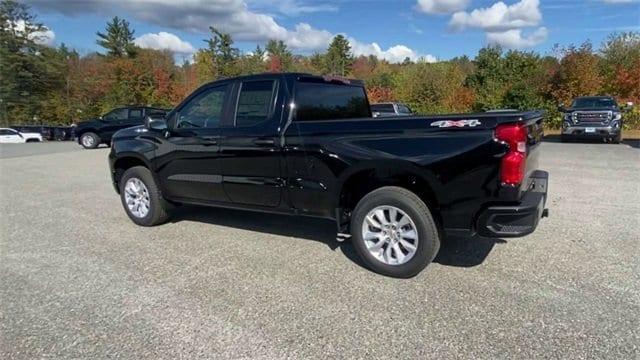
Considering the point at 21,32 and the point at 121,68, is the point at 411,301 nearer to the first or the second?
the point at 121,68

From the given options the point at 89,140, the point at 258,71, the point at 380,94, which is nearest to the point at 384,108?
the point at 89,140

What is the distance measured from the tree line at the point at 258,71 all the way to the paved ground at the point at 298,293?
20.5m

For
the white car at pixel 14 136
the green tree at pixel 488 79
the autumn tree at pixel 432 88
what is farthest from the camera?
the autumn tree at pixel 432 88

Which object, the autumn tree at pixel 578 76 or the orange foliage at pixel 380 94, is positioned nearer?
the autumn tree at pixel 578 76

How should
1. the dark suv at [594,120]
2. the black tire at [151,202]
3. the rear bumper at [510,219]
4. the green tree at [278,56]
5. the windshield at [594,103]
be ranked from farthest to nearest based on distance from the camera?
1. the green tree at [278,56]
2. the windshield at [594,103]
3. the dark suv at [594,120]
4. the black tire at [151,202]
5. the rear bumper at [510,219]

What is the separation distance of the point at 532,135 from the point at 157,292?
11.6ft

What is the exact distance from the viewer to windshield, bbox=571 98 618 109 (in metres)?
16.1

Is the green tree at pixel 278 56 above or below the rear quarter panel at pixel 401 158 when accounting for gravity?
above

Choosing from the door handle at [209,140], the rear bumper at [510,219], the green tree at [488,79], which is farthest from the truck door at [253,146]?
the green tree at [488,79]

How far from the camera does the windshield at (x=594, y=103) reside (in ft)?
52.7

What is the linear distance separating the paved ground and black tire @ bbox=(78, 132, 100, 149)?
15.2 meters

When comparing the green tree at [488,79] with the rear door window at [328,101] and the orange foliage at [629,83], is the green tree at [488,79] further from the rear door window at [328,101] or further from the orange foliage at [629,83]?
the rear door window at [328,101]

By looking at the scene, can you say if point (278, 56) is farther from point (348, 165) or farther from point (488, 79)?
point (348, 165)

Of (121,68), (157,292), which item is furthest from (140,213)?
(121,68)
